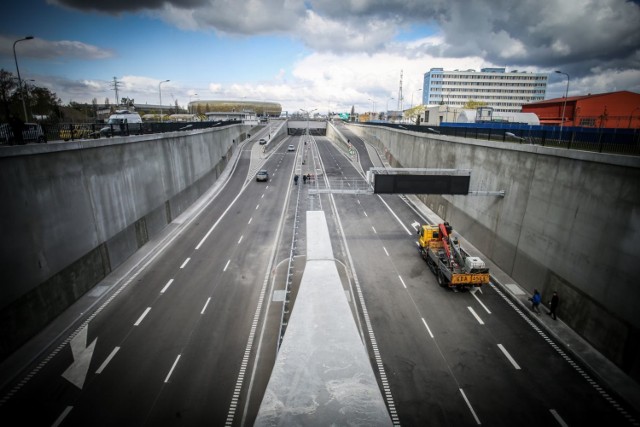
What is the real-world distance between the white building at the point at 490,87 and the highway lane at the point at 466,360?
155001mm

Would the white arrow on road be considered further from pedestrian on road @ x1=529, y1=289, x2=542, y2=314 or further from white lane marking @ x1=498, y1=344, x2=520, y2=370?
→ pedestrian on road @ x1=529, y1=289, x2=542, y2=314

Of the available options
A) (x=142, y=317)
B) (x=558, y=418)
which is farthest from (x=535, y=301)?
(x=142, y=317)

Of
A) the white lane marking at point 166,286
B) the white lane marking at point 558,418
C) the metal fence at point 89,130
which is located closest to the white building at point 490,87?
the metal fence at point 89,130

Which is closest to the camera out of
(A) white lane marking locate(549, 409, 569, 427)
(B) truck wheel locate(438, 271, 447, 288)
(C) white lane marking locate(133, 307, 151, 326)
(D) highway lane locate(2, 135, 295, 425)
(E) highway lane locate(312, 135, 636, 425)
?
(A) white lane marking locate(549, 409, 569, 427)

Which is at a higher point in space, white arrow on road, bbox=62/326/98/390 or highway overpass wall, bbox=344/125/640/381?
highway overpass wall, bbox=344/125/640/381

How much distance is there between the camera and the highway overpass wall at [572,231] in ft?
46.3

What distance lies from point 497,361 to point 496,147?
16.7m

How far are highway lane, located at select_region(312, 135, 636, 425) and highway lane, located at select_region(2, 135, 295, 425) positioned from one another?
285 inches

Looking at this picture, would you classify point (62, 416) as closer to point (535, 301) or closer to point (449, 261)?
point (449, 261)

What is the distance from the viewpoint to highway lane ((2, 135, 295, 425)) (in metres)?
12.3

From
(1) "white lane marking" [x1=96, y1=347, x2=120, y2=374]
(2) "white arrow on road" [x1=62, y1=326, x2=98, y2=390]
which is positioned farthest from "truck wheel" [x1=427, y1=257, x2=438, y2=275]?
(2) "white arrow on road" [x1=62, y1=326, x2=98, y2=390]

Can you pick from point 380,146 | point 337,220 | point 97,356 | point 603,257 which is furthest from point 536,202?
point 380,146

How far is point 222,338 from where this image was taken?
16.5m

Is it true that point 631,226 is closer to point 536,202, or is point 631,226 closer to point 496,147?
point 536,202
